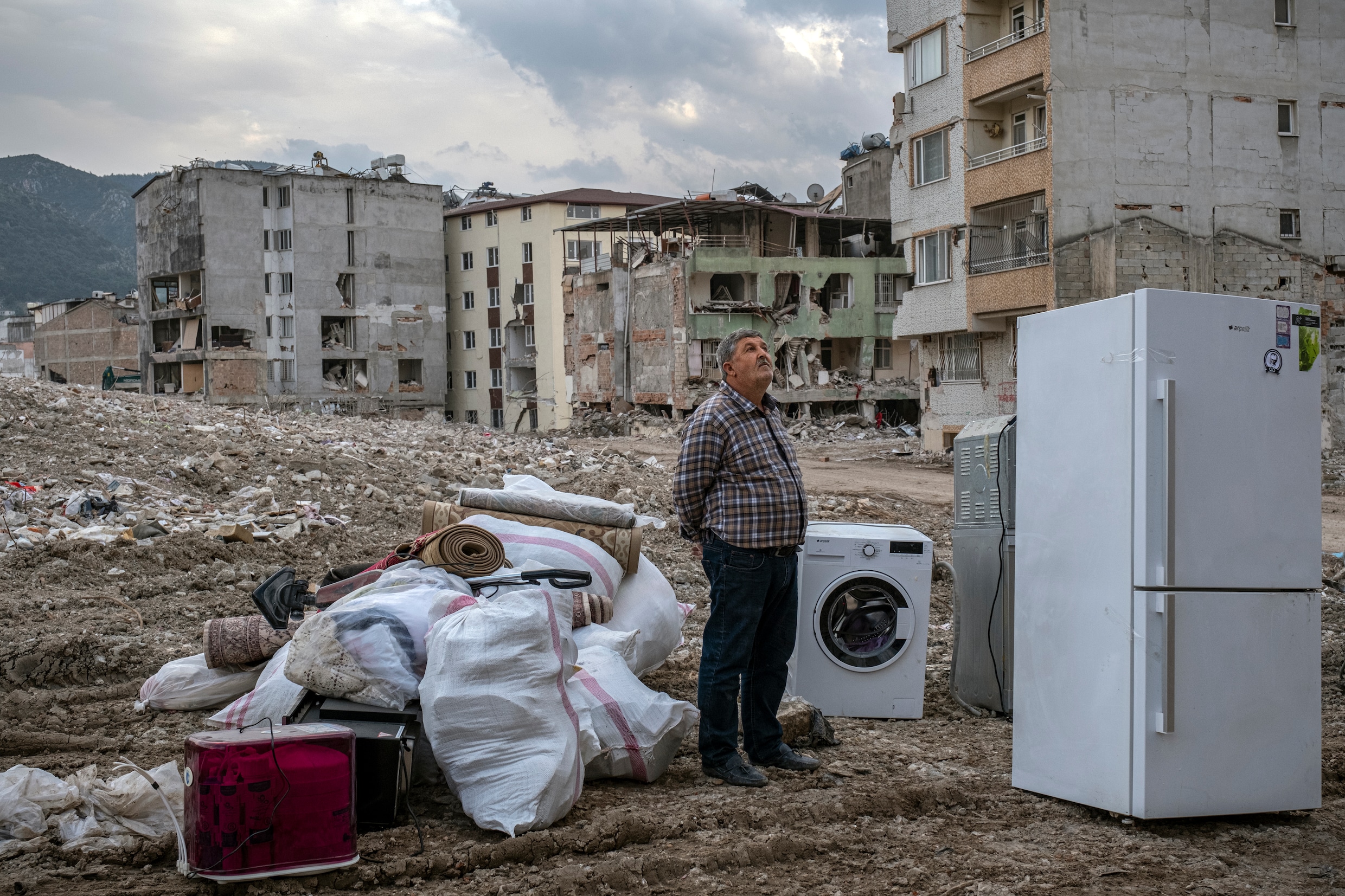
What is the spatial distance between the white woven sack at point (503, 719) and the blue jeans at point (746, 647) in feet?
2.08

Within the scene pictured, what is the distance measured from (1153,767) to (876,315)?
38.2m

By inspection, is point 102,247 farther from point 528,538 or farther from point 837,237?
point 528,538

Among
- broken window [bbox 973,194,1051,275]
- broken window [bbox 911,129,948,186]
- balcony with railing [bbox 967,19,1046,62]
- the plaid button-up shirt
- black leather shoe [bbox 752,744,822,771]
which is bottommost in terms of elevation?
black leather shoe [bbox 752,744,822,771]

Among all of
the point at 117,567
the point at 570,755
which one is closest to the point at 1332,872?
the point at 570,755

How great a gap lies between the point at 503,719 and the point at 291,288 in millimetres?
50610

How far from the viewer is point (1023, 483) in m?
4.49

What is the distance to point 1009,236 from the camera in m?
24.7

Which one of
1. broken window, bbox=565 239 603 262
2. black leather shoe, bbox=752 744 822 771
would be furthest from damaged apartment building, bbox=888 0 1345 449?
broken window, bbox=565 239 603 262

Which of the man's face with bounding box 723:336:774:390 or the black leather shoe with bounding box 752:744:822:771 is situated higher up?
the man's face with bounding box 723:336:774:390

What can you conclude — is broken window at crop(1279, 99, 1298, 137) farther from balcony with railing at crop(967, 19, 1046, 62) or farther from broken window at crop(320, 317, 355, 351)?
broken window at crop(320, 317, 355, 351)

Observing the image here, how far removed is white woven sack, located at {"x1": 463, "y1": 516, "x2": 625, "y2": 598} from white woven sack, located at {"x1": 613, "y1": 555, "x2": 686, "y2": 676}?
92 millimetres

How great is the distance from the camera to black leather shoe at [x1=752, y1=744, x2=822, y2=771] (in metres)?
4.52

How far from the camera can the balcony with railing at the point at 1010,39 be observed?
911 inches

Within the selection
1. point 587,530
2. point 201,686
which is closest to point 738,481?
point 587,530
